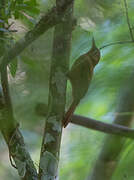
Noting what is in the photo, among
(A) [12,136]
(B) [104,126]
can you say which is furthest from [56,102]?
(B) [104,126]

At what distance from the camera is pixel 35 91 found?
183cm

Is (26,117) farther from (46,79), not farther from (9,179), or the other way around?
(9,179)

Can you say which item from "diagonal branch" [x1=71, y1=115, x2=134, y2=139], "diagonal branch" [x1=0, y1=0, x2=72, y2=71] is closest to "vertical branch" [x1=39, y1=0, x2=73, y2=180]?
"diagonal branch" [x1=0, y1=0, x2=72, y2=71]

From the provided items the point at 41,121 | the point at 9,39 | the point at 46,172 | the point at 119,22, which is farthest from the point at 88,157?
the point at 9,39

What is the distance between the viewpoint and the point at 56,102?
126 centimetres

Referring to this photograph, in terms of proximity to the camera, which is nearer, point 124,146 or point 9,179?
point 124,146

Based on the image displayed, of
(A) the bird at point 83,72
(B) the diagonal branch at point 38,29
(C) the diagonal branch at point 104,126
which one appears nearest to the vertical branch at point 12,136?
(B) the diagonal branch at point 38,29

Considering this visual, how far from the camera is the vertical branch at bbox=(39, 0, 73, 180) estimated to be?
125cm

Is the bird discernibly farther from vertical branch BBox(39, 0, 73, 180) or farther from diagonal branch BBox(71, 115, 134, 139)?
diagonal branch BBox(71, 115, 134, 139)

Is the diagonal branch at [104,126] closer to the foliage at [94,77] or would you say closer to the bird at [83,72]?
the foliage at [94,77]

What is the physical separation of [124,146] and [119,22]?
67cm

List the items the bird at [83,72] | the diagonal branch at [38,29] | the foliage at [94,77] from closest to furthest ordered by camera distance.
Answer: the diagonal branch at [38,29] < the bird at [83,72] < the foliage at [94,77]

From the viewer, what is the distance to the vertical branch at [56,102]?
125 cm

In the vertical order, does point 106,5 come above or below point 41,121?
above
